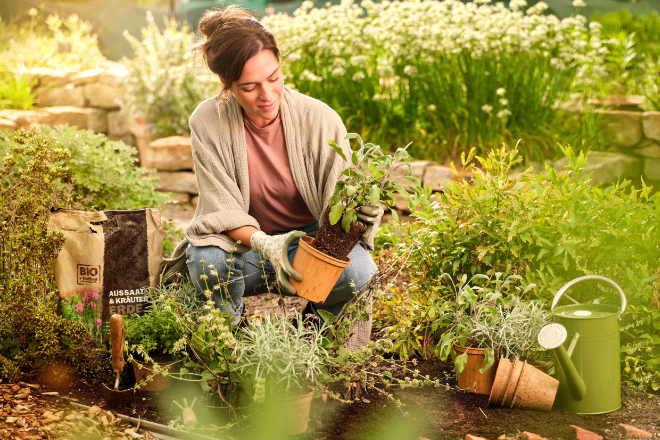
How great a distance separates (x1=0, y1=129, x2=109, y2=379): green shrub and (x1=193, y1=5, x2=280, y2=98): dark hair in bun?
71 centimetres

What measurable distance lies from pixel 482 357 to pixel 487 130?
8.56 ft

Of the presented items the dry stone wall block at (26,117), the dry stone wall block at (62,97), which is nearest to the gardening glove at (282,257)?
the dry stone wall block at (26,117)

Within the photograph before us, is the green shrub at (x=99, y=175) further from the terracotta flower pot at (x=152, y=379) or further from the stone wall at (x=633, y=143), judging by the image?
the stone wall at (x=633, y=143)

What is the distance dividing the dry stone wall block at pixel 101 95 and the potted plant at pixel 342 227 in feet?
17.5

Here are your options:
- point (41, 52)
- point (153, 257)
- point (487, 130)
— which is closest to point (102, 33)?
point (41, 52)

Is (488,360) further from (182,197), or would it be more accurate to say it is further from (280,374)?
(182,197)

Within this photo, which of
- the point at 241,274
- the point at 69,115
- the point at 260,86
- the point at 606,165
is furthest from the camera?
the point at 69,115

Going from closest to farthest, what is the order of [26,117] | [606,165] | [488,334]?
1. [488,334]
2. [606,165]
3. [26,117]

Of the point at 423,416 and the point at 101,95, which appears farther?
the point at 101,95

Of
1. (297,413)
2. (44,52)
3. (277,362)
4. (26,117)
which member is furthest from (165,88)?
(297,413)

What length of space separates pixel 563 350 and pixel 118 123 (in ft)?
19.9

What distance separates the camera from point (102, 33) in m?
9.83

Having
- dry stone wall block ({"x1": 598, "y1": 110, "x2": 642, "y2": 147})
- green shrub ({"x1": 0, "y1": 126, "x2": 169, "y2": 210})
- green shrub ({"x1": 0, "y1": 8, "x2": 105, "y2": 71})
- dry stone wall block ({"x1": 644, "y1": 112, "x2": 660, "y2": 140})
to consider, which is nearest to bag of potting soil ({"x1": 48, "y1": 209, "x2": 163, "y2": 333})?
green shrub ({"x1": 0, "y1": 126, "x2": 169, "y2": 210})

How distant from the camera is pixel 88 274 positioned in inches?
94.0
